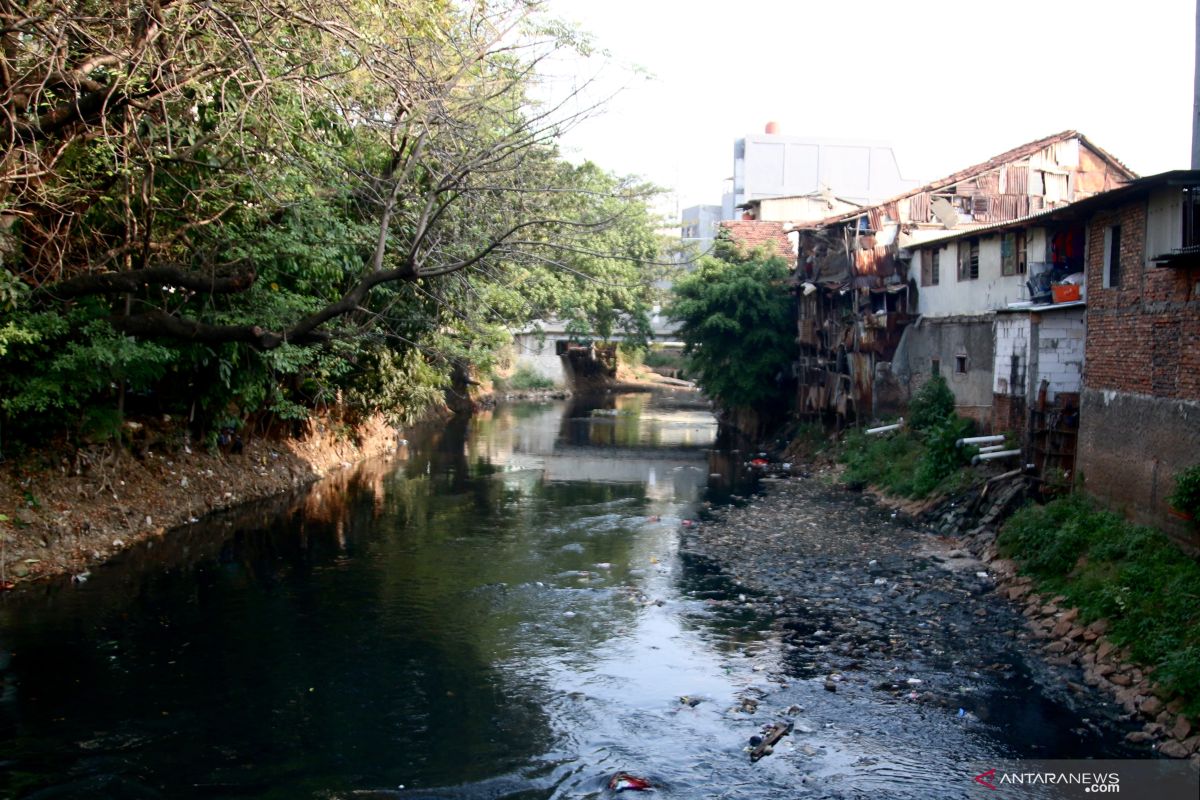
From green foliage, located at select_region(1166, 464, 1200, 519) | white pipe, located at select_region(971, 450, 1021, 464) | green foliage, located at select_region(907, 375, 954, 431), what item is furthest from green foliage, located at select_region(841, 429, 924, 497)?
green foliage, located at select_region(1166, 464, 1200, 519)

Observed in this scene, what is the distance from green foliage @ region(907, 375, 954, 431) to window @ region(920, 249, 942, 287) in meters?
2.24

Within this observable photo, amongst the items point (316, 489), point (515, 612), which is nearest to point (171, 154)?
point (515, 612)

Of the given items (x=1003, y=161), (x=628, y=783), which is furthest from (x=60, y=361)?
(x=1003, y=161)

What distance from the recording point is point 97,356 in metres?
11.2

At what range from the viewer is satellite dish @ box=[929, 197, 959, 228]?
2322 centimetres

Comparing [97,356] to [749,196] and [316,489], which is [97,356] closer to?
[316,489]

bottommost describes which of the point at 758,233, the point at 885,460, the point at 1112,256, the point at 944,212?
the point at 885,460

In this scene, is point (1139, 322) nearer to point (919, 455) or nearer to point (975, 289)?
point (975, 289)

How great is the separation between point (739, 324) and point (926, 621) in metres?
16.3

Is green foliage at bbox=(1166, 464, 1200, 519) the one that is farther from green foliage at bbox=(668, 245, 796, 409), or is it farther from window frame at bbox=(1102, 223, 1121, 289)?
green foliage at bbox=(668, 245, 796, 409)

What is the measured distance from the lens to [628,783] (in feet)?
24.5

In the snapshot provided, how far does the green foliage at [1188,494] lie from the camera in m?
9.91

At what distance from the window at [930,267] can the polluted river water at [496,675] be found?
7.12 meters

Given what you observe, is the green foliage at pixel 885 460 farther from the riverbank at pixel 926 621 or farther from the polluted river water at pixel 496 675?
the polluted river water at pixel 496 675
